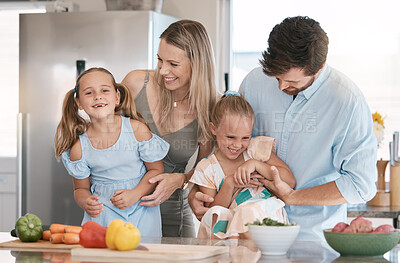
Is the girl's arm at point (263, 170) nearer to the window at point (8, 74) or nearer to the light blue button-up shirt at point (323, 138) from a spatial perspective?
the light blue button-up shirt at point (323, 138)

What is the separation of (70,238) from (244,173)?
0.58 meters

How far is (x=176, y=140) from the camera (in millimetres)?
2018

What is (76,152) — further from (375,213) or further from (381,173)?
(381,173)

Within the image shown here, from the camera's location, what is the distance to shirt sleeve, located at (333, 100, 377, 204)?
68.1 inches

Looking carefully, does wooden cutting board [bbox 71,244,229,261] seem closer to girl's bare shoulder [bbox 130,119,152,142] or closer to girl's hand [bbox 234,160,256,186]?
girl's hand [bbox 234,160,256,186]

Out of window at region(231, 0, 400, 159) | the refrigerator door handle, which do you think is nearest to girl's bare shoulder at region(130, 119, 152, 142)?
the refrigerator door handle

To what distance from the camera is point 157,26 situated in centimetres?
301

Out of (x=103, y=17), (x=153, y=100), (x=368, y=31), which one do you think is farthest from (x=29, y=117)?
(x=368, y=31)

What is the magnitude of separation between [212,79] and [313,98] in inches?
14.6

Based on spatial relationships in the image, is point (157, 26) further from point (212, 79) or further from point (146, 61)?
point (212, 79)

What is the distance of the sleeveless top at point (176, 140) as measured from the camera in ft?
6.59

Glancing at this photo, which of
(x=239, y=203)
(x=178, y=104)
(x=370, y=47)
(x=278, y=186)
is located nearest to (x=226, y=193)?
(x=239, y=203)

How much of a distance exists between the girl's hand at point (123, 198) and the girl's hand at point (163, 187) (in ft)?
0.13

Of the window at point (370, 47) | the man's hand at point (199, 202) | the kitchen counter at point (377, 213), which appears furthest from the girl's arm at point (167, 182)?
the window at point (370, 47)
